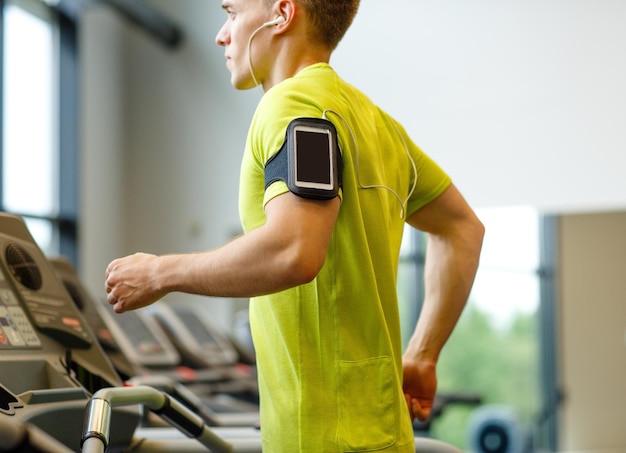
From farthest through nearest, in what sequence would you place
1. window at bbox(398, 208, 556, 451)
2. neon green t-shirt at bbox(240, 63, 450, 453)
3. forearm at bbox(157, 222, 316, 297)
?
window at bbox(398, 208, 556, 451)
neon green t-shirt at bbox(240, 63, 450, 453)
forearm at bbox(157, 222, 316, 297)

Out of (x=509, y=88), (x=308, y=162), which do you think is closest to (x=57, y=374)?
(x=308, y=162)

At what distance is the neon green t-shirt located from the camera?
4.14ft

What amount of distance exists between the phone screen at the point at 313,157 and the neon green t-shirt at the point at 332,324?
0.14 feet

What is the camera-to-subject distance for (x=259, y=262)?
3.75 feet

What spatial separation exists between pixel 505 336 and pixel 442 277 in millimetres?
4869

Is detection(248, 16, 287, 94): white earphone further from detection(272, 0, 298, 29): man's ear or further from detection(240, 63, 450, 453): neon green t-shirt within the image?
detection(240, 63, 450, 453): neon green t-shirt

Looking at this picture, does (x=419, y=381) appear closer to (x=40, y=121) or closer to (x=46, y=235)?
(x=46, y=235)

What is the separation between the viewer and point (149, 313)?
505 cm

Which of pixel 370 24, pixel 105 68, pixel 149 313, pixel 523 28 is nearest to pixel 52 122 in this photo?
pixel 105 68

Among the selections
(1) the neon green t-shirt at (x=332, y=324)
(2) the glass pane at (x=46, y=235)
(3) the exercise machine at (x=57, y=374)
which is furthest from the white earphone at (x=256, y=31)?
(2) the glass pane at (x=46, y=235)

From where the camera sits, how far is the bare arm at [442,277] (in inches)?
65.2

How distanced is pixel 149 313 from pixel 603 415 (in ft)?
9.91

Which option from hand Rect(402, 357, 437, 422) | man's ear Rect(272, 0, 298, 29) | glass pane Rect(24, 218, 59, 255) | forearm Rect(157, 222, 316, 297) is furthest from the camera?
glass pane Rect(24, 218, 59, 255)

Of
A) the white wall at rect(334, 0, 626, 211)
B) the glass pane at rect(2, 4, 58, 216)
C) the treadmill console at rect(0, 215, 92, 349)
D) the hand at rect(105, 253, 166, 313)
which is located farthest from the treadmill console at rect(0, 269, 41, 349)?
the glass pane at rect(2, 4, 58, 216)
